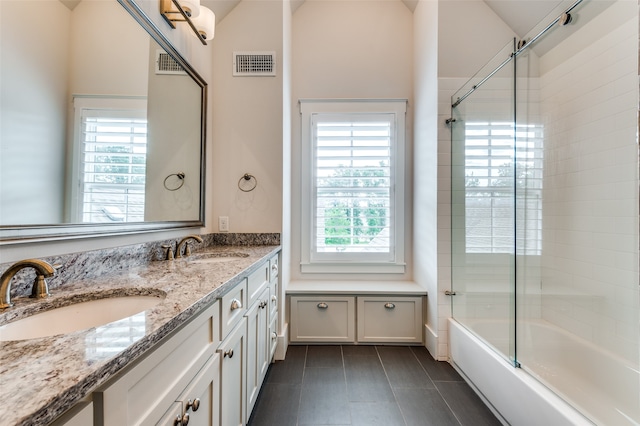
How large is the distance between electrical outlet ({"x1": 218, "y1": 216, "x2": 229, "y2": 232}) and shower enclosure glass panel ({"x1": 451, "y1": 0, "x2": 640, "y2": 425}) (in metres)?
1.79

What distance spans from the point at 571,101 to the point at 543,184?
593 millimetres

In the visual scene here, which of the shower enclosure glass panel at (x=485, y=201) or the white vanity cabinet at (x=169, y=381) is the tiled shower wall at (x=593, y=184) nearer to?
the shower enclosure glass panel at (x=485, y=201)

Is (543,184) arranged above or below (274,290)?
above

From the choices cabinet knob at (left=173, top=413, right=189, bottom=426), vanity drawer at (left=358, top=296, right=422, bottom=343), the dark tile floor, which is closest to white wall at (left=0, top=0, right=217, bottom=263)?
cabinet knob at (left=173, top=413, right=189, bottom=426)

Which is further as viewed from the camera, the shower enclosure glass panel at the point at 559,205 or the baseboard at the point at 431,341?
the baseboard at the point at 431,341

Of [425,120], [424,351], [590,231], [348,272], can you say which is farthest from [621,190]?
[348,272]

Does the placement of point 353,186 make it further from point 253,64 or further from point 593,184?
point 593,184

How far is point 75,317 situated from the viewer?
0.81 metres

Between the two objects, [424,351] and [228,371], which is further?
[424,351]

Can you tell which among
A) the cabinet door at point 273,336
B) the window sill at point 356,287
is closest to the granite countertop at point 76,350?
the cabinet door at point 273,336

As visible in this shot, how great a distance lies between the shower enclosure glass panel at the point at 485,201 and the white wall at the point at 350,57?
638 mm

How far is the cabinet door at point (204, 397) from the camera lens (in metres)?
0.81

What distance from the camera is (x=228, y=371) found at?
1.12 meters

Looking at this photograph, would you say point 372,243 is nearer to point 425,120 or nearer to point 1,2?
point 425,120
